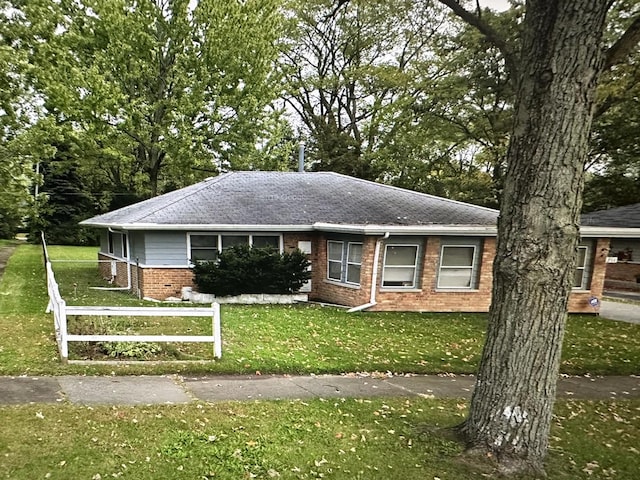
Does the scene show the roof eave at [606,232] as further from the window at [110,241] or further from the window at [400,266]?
the window at [110,241]

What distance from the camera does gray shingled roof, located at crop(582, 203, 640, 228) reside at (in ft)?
67.0

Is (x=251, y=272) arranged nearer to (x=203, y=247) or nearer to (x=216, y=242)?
(x=216, y=242)

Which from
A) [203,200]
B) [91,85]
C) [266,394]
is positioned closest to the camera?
[266,394]

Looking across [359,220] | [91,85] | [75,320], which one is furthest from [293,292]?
[91,85]

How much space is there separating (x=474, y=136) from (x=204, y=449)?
25.4m

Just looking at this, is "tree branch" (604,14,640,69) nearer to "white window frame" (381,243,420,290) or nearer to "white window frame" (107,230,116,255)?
"white window frame" (381,243,420,290)

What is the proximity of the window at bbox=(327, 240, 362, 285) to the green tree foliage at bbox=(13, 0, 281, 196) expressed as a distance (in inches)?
455

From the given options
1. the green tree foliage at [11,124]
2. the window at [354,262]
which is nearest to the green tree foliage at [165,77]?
the green tree foliage at [11,124]

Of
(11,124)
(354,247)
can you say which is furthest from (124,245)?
(354,247)

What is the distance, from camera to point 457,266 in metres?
14.0

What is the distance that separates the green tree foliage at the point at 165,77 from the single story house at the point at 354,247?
8642mm

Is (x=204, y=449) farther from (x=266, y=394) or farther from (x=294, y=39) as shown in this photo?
(x=294, y=39)

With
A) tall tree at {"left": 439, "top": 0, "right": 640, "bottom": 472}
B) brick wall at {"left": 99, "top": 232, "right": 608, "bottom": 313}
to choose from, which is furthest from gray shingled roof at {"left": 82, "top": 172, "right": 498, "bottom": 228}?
tall tree at {"left": 439, "top": 0, "right": 640, "bottom": 472}

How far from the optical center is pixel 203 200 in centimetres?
1549
